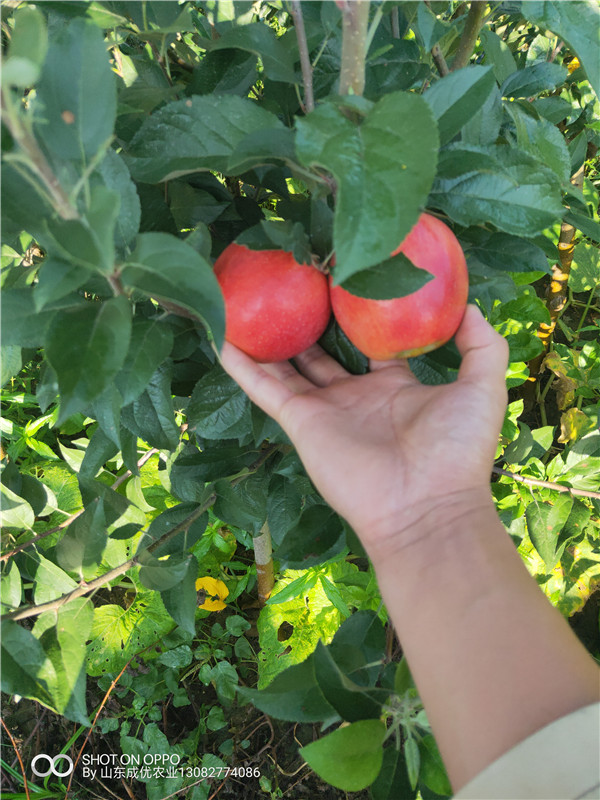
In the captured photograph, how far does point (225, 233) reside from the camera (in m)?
0.72

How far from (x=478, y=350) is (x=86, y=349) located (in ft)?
1.36

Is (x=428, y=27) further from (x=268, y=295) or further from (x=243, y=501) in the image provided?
(x=243, y=501)

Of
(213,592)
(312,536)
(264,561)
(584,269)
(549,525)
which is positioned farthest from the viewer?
(584,269)

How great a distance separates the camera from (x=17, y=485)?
89 centimetres

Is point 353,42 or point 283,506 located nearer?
point 353,42

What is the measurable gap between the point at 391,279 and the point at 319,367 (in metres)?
0.25

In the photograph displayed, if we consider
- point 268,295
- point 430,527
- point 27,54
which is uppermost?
point 27,54

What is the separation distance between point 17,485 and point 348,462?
21.2 inches

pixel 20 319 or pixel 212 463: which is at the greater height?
pixel 20 319

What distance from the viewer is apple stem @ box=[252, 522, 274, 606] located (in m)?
1.24

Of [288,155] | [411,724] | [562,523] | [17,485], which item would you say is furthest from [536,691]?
[17,485]

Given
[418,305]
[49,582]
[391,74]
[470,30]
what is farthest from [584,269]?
[49,582]

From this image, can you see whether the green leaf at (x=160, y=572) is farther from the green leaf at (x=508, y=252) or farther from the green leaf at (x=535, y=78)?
the green leaf at (x=535, y=78)

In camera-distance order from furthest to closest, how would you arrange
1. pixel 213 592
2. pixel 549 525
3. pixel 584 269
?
1. pixel 584 269
2. pixel 213 592
3. pixel 549 525
